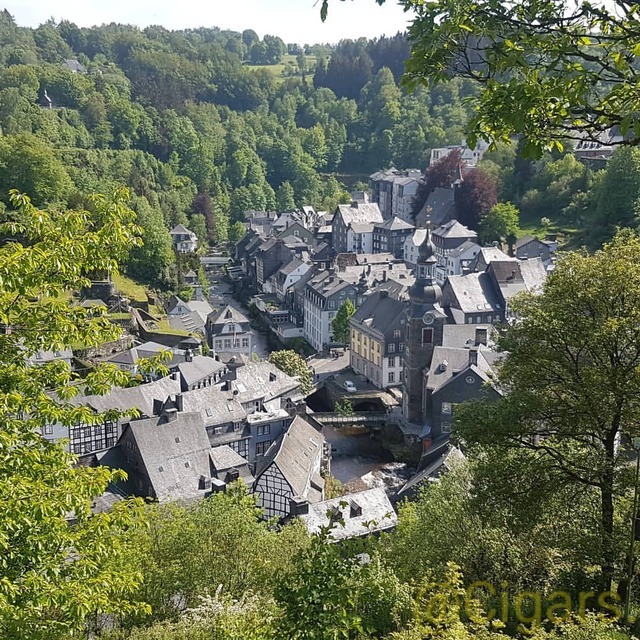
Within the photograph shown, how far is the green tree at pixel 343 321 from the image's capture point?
49281 millimetres

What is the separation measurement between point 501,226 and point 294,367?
29603 millimetres

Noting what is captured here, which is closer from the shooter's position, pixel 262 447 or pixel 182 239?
pixel 262 447

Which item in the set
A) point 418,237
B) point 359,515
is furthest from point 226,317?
point 359,515

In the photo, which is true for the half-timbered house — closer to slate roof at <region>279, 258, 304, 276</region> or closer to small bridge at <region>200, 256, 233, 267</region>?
slate roof at <region>279, 258, 304, 276</region>

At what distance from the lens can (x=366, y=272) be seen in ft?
181

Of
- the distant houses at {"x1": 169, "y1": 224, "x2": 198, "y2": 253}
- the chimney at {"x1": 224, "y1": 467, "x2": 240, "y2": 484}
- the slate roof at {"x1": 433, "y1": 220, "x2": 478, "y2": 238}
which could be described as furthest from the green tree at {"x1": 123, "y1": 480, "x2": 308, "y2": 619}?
the distant houses at {"x1": 169, "y1": 224, "x2": 198, "y2": 253}

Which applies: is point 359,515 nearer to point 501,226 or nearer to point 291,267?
point 291,267

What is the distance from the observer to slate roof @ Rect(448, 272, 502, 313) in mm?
44219

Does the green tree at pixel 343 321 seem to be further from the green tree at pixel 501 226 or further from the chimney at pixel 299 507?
the chimney at pixel 299 507

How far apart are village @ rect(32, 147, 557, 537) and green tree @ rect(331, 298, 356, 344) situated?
0.82 feet

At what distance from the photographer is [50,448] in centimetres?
756

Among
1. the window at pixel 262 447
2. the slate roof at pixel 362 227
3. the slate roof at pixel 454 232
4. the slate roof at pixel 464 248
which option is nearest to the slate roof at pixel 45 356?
the window at pixel 262 447

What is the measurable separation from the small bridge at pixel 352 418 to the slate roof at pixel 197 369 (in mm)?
5712

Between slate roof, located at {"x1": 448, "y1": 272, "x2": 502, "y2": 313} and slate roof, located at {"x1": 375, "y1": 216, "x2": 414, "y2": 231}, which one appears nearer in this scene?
slate roof, located at {"x1": 448, "y1": 272, "x2": 502, "y2": 313}
